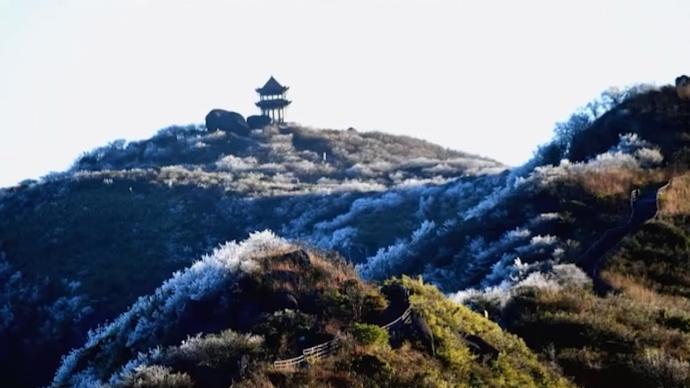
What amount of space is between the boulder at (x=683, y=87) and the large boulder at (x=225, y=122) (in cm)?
7575

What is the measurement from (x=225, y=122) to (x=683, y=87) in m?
80.6

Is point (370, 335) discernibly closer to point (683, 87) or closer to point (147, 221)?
point (683, 87)

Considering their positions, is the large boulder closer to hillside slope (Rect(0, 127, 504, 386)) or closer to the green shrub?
hillside slope (Rect(0, 127, 504, 386))

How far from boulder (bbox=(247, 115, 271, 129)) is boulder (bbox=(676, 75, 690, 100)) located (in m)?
78.1

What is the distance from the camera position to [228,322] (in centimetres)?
1834

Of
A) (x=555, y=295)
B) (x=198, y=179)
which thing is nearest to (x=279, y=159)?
(x=198, y=179)

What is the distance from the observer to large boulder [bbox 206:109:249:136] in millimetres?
119062

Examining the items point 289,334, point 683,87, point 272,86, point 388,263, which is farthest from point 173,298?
point 272,86

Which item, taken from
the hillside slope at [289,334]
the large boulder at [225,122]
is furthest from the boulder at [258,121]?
the hillside slope at [289,334]

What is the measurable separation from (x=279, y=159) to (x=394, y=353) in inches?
3528

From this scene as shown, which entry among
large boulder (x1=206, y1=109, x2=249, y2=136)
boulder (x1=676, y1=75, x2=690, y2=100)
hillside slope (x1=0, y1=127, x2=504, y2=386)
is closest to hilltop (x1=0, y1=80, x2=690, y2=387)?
hillside slope (x1=0, y1=127, x2=504, y2=386)

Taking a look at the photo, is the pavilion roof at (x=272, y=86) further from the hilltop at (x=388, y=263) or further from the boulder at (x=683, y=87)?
the boulder at (x=683, y=87)

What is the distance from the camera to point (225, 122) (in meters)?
120

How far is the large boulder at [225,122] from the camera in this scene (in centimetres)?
11906
